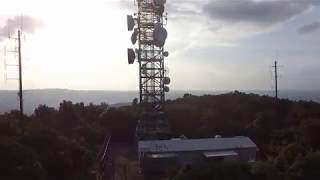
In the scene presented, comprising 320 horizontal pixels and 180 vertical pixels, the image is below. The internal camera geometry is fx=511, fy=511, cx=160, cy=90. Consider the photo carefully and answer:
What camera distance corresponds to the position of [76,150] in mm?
25203

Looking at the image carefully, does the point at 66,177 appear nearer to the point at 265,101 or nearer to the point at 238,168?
the point at 238,168

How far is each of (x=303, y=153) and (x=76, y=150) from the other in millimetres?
10874

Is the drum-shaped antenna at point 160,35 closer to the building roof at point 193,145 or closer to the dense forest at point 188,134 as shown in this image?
the dense forest at point 188,134

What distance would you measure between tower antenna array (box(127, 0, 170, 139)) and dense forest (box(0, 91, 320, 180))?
2471 mm

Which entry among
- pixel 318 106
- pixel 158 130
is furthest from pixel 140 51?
pixel 318 106

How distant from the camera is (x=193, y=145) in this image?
28.6 metres

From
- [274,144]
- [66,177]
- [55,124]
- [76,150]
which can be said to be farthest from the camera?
[55,124]

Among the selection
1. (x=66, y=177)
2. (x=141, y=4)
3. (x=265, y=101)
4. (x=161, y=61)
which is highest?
(x=141, y=4)

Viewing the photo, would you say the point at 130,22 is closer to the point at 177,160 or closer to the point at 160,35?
the point at 160,35

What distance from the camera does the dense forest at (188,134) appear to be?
2108 cm

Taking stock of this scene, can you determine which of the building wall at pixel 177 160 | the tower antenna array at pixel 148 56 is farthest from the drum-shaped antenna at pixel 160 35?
the building wall at pixel 177 160

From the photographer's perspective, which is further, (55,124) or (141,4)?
(55,124)

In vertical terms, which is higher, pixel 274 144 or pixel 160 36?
pixel 160 36

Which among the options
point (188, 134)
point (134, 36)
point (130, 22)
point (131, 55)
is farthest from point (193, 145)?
point (130, 22)
